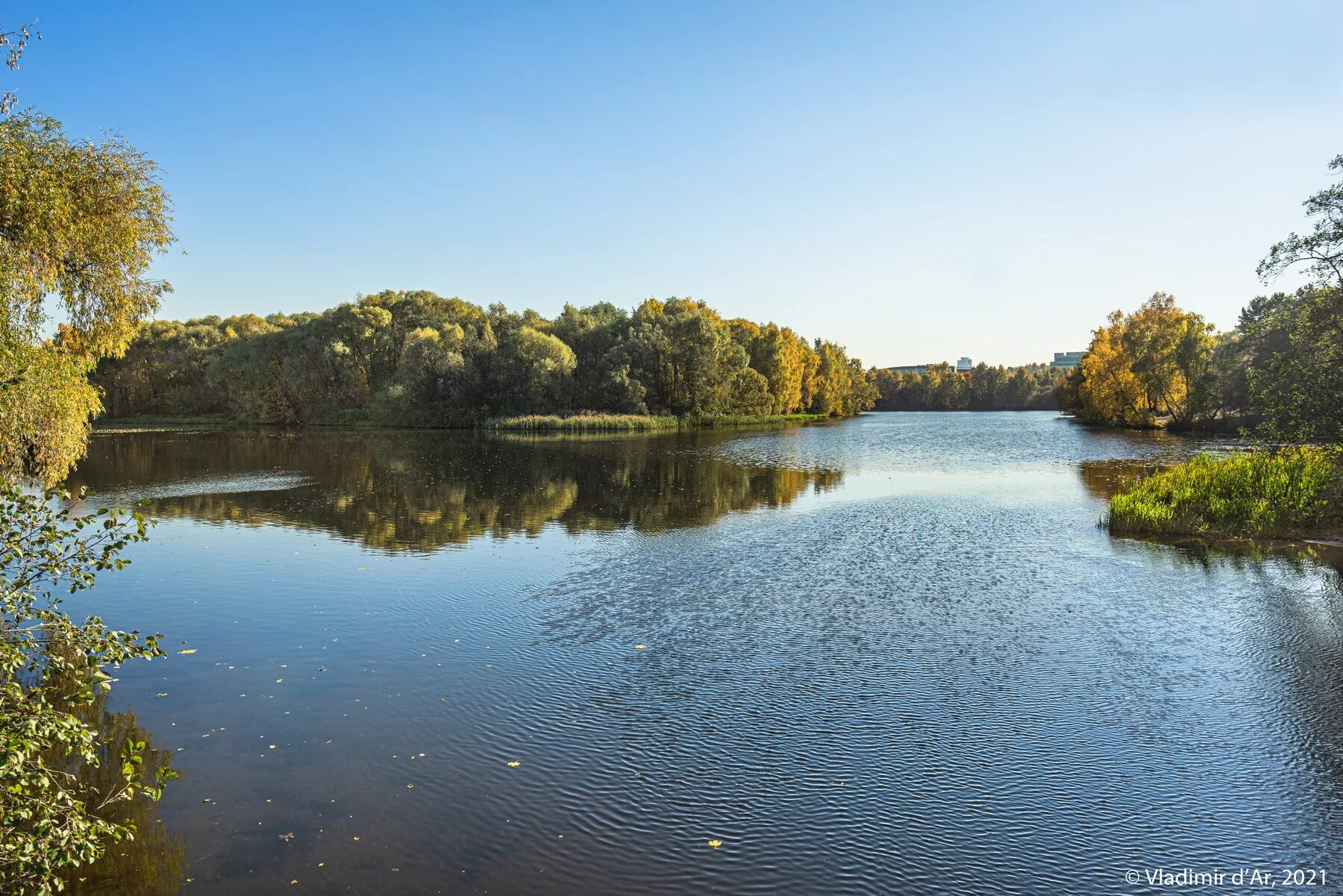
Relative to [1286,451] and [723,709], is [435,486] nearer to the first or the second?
[723,709]

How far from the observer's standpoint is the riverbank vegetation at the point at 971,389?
532 feet

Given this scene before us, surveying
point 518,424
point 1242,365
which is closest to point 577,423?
point 518,424

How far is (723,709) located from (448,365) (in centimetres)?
7076

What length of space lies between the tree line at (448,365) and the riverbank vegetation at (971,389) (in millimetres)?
80451

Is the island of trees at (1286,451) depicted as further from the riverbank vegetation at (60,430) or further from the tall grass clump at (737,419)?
the tall grass clump at (737,419)

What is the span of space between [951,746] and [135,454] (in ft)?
158

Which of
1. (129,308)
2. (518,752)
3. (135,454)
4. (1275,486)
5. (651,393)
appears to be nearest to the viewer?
(518,752)

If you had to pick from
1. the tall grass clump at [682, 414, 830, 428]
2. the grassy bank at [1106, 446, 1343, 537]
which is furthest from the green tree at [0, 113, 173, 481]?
the tall grass clump at [682, 414, 830, 428]

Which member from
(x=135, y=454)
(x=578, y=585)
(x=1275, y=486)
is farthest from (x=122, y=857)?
(x=135, y=454)

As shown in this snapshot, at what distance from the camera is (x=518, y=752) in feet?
25.5

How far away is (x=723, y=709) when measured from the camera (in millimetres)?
8836

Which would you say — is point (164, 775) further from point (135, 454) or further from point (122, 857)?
point (135, 454)

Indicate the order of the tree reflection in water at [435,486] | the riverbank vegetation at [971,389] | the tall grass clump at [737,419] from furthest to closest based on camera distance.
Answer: the riverbank vegetation at [971,389] → the tall grass clump at [737,419] → the tree reflection in water at [435,486]

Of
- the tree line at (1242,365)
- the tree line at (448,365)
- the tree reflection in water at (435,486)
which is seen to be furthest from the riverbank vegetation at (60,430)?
the tree line at (448,365)
